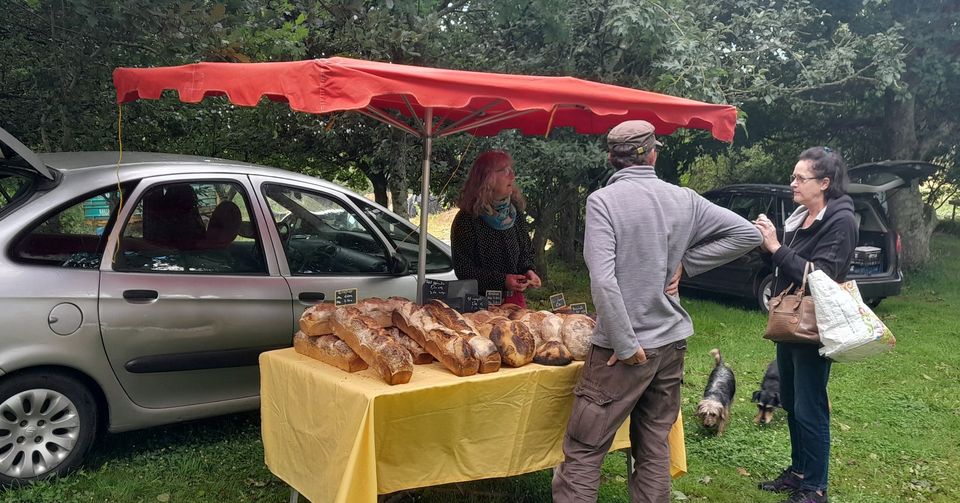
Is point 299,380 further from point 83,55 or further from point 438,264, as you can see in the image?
point 83,55

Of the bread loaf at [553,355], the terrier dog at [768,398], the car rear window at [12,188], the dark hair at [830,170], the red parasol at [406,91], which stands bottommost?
the terrier dog at [768,398]

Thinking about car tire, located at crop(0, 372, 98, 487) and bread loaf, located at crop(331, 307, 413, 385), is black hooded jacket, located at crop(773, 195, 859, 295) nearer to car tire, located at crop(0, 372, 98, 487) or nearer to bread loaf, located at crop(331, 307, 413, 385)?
bread loaf, located at crop(331, 307, 413, 385)

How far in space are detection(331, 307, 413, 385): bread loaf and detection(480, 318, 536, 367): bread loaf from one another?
0.39 metres

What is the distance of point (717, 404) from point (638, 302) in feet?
7.82

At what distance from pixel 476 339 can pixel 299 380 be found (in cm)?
76

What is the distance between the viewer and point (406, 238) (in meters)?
4.79

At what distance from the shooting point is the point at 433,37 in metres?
6.76

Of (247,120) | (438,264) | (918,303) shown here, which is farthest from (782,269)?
(918,303)

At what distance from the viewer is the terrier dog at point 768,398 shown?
498cm

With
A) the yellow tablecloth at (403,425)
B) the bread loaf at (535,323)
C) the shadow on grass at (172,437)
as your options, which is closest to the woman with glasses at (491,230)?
the bread loaf at (535,323)

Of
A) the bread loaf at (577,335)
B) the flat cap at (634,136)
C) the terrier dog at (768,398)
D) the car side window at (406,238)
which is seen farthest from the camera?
the terrier dog at (768,398)

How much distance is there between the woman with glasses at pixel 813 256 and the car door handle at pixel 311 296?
2434 mm

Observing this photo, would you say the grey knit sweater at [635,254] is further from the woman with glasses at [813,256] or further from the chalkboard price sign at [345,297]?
the chalkboard price sign at [345,297]

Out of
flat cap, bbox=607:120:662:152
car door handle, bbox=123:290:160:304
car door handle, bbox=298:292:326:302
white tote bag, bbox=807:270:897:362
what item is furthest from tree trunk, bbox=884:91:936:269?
car door handle, bbox=123:290:160:304
